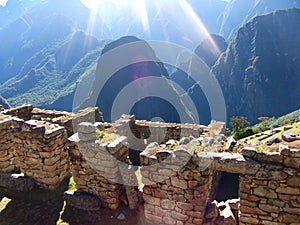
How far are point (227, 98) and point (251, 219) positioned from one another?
543 ft

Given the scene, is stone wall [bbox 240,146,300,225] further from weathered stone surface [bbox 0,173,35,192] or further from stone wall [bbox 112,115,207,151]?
weathered stone surface [bbox 0,173,35,192]

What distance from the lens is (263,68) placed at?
151500mm

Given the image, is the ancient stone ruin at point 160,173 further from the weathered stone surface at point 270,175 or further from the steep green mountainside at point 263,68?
the steep green mountainside at point 263,68

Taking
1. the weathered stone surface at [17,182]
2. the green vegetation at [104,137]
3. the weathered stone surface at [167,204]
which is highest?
the green vegetation at [104,137]

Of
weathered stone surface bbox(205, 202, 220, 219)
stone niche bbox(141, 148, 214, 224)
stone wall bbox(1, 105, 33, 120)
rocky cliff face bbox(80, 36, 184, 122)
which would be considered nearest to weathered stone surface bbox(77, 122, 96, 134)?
stone niche bbox(141, 148, 214, 224)

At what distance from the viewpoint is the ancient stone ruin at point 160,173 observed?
5809 mm

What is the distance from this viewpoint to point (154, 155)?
6.85 meters

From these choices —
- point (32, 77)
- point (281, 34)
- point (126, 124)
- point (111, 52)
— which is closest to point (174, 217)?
point (126, 124)

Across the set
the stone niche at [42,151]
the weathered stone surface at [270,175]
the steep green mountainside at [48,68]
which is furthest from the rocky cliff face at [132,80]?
the weathered stone surface at [270,175]

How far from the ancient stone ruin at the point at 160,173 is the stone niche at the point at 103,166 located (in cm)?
3

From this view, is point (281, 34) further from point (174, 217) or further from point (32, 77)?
point (174, 217)

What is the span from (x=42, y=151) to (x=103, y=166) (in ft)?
8.35

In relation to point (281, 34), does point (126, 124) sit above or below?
below

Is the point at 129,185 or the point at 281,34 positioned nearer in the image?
the point at 129,185
